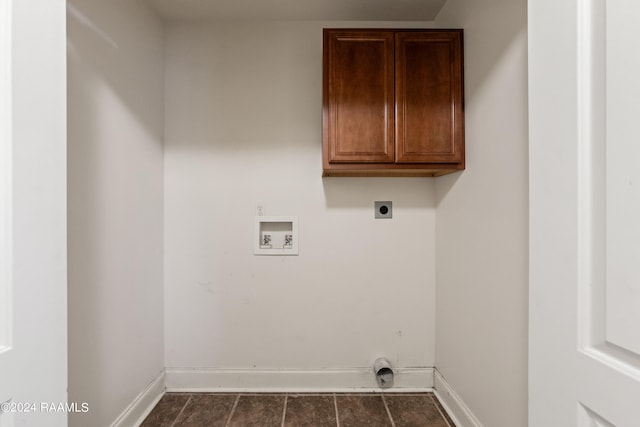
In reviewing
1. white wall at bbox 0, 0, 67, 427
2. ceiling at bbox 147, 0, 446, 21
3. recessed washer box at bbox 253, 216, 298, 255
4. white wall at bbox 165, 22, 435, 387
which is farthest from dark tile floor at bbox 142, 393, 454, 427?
ceiling at bbox 147, 0, 446, 21

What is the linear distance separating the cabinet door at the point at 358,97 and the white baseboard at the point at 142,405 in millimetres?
1671

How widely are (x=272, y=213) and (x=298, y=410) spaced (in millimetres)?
1170

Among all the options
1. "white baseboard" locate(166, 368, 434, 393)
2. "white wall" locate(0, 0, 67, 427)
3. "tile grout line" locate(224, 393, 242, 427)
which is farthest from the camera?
"white baseboard" locate(166, 368, 434, 393)

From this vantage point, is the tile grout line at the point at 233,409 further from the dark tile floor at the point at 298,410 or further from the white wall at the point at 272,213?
the white wall at the point at 272,213

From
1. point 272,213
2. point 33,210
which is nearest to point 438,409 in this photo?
point 272,213

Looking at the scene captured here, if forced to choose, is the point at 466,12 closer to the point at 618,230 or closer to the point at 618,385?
the point at 618,230

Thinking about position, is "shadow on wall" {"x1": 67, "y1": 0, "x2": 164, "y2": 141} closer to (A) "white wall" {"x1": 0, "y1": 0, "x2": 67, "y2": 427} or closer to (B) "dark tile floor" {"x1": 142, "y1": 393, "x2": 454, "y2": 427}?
(A) "white wall" {"x1": 0, "y1": 0, "x2": 67, "y2": 427}

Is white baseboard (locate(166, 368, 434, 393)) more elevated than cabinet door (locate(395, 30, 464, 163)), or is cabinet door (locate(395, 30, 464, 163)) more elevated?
cabinet door (locate(395, 30, 464, 163))

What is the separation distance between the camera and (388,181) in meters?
1.84

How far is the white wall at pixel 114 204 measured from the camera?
1.16 m

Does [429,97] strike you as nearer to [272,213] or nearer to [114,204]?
[272,213]

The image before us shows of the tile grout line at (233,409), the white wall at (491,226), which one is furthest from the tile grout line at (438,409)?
the tile grout line at (233,409)

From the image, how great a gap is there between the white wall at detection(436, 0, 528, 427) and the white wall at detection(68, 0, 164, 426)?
1.76 metres

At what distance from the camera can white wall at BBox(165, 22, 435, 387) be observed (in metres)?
1.82
